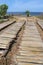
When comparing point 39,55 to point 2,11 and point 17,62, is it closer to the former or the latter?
point 17,62

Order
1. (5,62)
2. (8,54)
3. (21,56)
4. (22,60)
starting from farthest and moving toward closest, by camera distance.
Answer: (8,54), (21,56), (22,60), (5,62)

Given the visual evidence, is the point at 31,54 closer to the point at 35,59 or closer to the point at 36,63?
the point at 35,59

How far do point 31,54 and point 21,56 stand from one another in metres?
0.56

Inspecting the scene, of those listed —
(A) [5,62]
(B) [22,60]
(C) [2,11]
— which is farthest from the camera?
(C) [2,11]

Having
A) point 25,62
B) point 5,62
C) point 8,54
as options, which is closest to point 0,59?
point 5,62

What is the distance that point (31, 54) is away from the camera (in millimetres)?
8500

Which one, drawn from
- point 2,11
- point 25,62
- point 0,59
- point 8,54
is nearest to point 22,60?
point 25,62

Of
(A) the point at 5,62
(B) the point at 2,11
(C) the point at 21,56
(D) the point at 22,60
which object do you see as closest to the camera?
(A) the point at 5,62

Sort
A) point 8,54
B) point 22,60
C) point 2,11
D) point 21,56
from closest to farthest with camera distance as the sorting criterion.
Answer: point 22,60 → point 21,56 → point 8,54 → point 2,11

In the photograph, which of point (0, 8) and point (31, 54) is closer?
point (31, 54)

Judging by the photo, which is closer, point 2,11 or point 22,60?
point 22,60

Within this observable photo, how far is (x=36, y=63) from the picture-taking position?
7.12m

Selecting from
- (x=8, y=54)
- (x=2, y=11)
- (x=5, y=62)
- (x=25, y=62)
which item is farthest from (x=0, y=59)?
(x=2, y=11)

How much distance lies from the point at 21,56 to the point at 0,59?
3.74 ft
